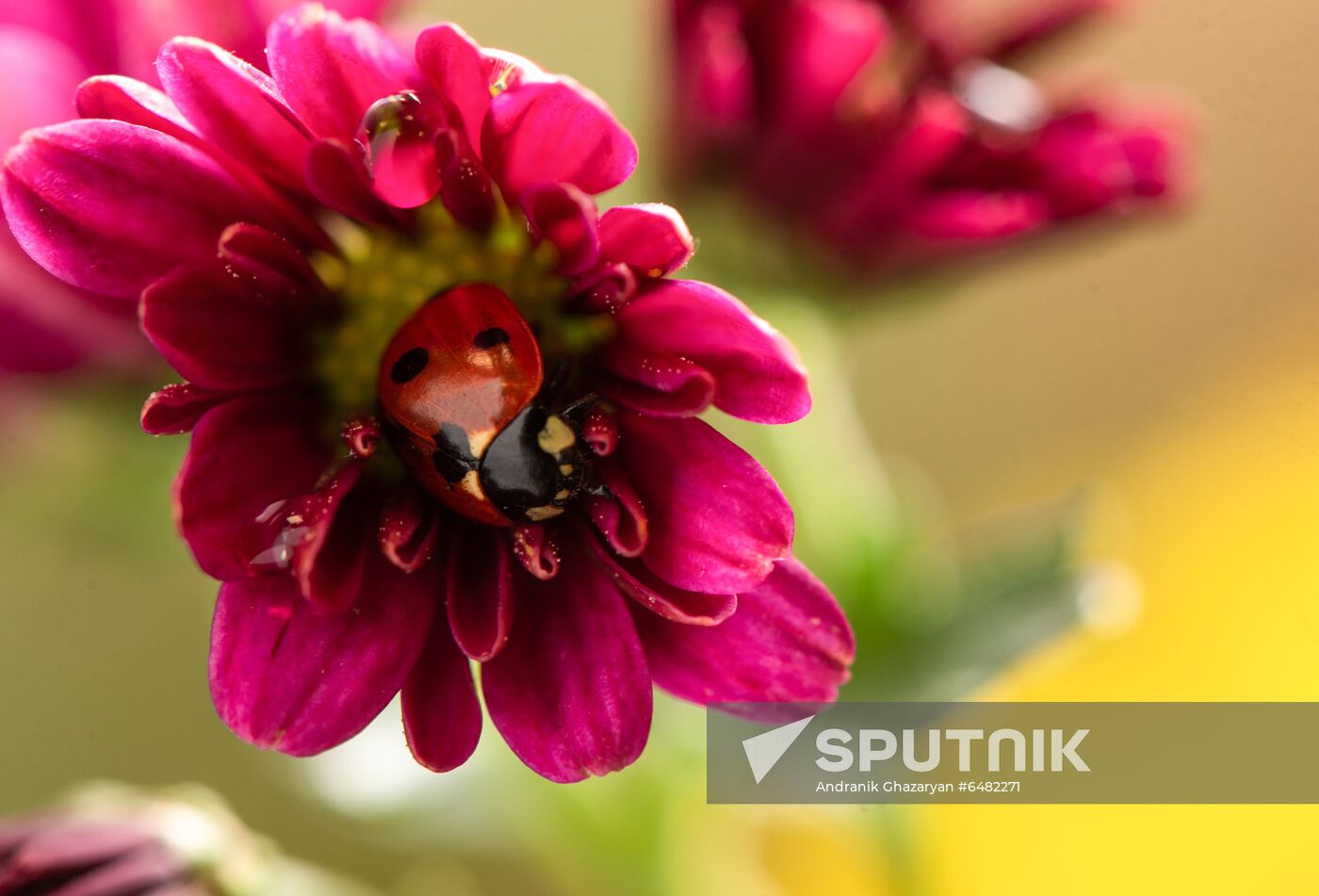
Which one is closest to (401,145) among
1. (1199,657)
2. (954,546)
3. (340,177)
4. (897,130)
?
(340,177)

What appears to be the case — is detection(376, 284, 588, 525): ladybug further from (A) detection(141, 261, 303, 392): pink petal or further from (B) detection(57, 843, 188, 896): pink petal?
(B) detection(57, 843, 188, 896): pink petal

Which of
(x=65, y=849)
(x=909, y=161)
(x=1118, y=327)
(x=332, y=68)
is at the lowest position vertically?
(x=65, y=849)

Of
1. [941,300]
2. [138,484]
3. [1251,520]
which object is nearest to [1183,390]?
[1251,520]

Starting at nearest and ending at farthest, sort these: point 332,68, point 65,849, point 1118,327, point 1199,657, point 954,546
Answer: point 332,68 < point 65,849 < point 954,546 < point 1199,657 < point 1118,327

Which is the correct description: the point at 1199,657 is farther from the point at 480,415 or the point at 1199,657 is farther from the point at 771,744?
the point at 480,415

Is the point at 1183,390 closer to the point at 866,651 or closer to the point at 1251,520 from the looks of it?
the point at 1251,520

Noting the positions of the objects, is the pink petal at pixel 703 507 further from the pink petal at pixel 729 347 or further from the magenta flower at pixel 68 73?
the magenta flower at pixel 68 73

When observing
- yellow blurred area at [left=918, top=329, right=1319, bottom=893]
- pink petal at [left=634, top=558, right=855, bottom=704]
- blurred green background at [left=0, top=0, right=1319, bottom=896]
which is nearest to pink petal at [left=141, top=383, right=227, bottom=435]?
pink petal at [left=634, top=558, right=855, bottom=704]
